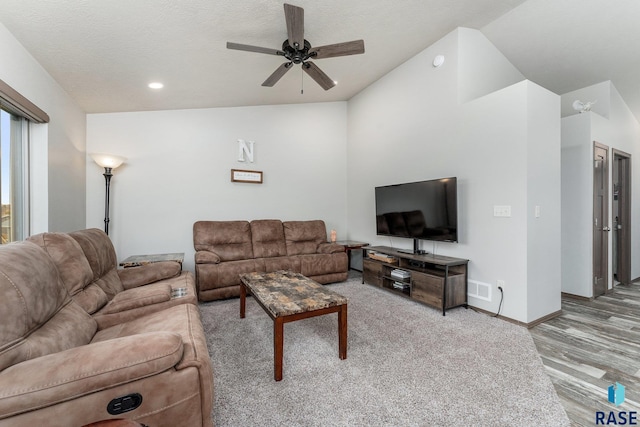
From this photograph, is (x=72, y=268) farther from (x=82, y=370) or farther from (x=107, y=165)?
(x=107, y=165)

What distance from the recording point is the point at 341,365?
2.02 metres

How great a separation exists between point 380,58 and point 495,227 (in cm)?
257

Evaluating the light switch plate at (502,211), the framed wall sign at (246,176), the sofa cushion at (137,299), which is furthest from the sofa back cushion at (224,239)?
the light switch plate at (502,211)

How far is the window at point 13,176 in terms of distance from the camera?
235 centimetres

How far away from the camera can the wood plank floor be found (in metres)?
1.67

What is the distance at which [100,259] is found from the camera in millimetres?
2346

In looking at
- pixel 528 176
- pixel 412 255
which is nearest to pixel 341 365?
pixel 412 255

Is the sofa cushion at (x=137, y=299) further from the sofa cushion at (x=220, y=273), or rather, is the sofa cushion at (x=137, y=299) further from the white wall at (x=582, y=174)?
the white wall at (x=582, y=174)

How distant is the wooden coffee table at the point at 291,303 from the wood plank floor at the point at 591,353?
4.59 feet

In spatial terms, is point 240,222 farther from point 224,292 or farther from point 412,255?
point 412,255

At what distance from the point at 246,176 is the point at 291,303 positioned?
9.78 ft

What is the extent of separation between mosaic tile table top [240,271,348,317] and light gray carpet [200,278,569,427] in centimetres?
43

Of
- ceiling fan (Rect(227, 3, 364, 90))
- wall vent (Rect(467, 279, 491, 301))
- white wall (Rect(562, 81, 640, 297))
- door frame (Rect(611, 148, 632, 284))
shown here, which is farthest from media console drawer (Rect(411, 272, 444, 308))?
door frame (Rect(611, 148, 632, 284))

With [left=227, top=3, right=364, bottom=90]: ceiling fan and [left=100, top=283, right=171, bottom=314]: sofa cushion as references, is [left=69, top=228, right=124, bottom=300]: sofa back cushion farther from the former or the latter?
[left=227, top=3, right=364, bottom=90]: ceiling fan
